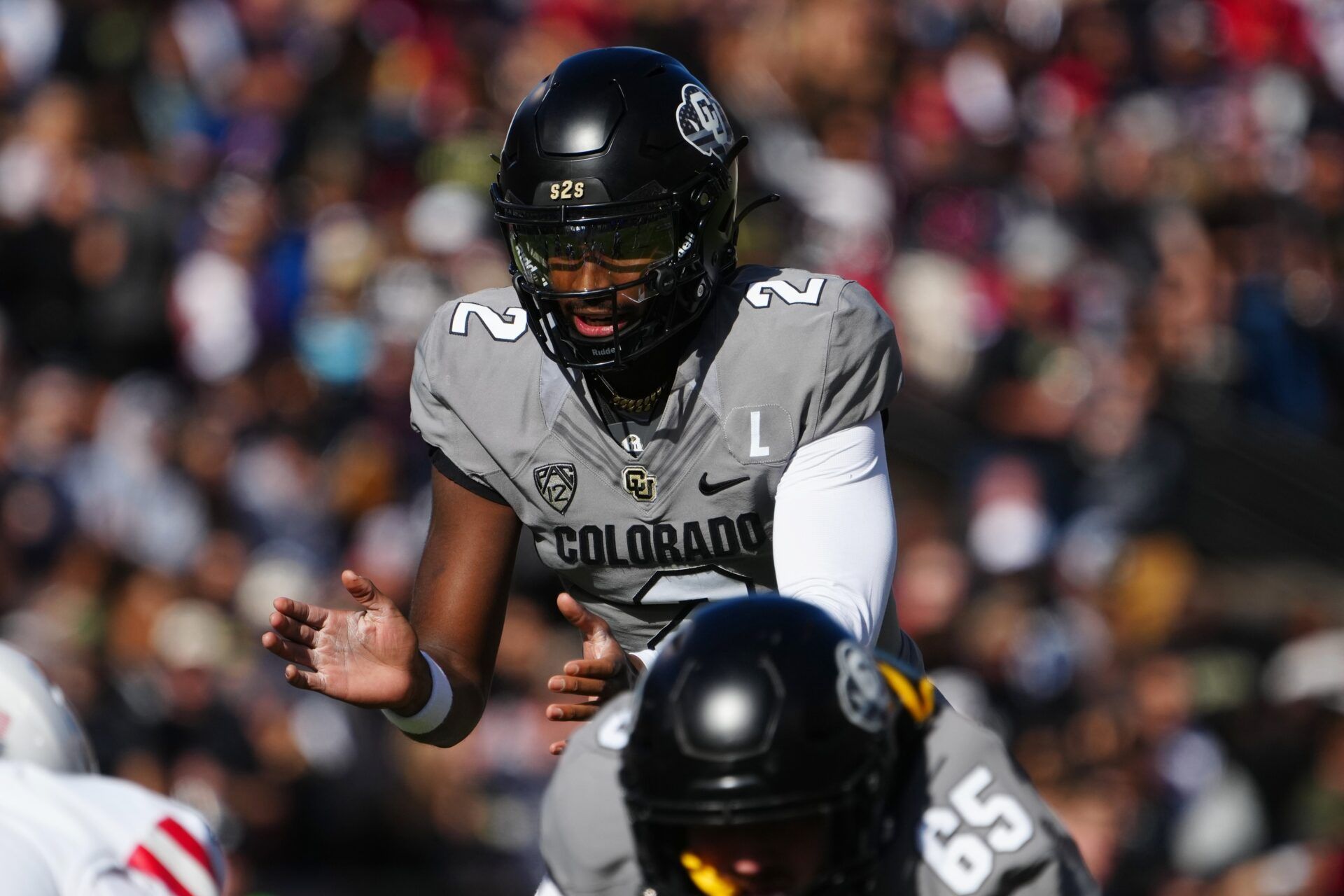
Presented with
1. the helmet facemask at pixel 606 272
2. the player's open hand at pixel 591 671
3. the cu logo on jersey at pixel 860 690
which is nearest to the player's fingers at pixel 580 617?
Answer: the player's open hand at pixel 591 671

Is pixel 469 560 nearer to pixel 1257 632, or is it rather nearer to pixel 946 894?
pixel 946 894

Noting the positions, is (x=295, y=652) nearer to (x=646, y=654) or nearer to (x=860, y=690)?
(x=646, y=654)

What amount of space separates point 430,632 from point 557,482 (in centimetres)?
35

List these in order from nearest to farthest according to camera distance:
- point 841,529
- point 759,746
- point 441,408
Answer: point 759,746, point 841,529, point 441,408

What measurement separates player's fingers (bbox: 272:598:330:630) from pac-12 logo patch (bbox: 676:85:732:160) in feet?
3.47

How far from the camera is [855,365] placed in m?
3.30

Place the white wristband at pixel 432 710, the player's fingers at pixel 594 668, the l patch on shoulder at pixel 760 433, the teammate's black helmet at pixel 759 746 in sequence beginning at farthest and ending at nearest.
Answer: the l patch on shoulder at pixel 760 433 → the white wristband at pixel 432 710 → the player's fingers at pixel 594 668 → the teammate's black helmet at pixel 759 746

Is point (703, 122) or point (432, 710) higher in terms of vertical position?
point (703, 122)

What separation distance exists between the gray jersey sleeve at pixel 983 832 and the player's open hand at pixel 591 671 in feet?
1.94

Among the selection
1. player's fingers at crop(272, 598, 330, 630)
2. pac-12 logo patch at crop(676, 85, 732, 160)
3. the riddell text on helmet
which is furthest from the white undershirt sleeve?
player's fingers at crop(272, 598, 330, 630)

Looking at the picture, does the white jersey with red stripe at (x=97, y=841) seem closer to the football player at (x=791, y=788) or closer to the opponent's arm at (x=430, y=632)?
the opponent's arm at (x=430, y=632)

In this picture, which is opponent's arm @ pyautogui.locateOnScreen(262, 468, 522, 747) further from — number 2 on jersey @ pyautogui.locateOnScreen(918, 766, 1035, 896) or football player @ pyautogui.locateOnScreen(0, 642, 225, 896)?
number 2 on jersey @ pyautogui.locateOnScreen(918, 766, 1035, 896)

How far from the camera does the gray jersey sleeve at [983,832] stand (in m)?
2.34

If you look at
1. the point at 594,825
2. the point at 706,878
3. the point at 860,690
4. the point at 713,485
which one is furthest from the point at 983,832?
the point at 713,485
